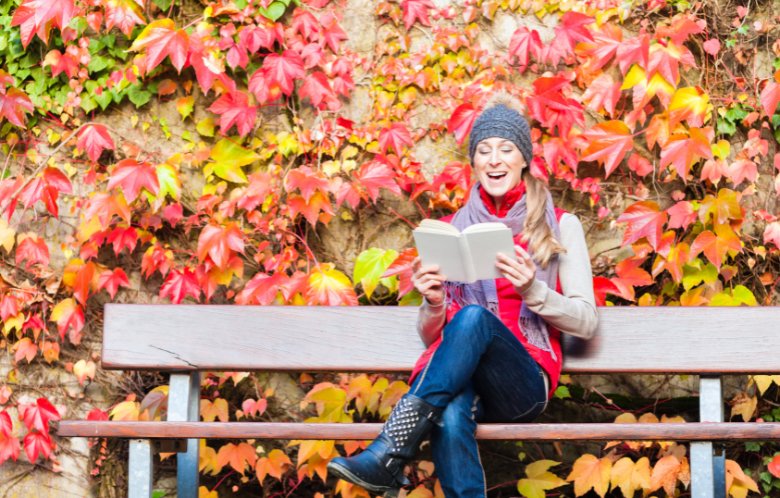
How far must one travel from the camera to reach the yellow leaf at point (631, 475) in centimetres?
224

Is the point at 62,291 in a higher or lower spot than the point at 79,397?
higher

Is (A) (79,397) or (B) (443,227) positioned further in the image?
(A) (79,397)

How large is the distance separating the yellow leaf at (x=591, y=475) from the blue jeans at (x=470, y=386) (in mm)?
557

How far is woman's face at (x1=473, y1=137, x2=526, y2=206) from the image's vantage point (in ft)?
6.56

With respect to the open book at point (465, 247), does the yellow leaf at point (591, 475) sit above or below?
below

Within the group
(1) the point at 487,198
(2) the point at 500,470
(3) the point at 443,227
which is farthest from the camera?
(2) the point at 500,470

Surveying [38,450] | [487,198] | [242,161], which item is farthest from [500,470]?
[38,450]

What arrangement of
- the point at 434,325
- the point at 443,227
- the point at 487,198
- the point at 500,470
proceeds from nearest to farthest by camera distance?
the point at 443,227
the point at 434,325
the point at 487,198
the point at 500,470

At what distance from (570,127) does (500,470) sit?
4.69ft

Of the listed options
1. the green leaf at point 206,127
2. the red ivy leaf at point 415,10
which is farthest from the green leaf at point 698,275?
the green leaf at point 206,127

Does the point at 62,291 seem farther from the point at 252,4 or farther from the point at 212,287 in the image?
the point at 252,4

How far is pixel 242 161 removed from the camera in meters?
2.64

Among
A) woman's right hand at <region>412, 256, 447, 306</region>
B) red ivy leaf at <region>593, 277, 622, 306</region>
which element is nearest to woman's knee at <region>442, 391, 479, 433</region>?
woman's right hand at <region>412, 256, 447, 306</region>

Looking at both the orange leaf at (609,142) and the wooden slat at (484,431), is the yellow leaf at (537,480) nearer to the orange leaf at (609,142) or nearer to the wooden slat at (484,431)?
the wooden slat at (484,431)
